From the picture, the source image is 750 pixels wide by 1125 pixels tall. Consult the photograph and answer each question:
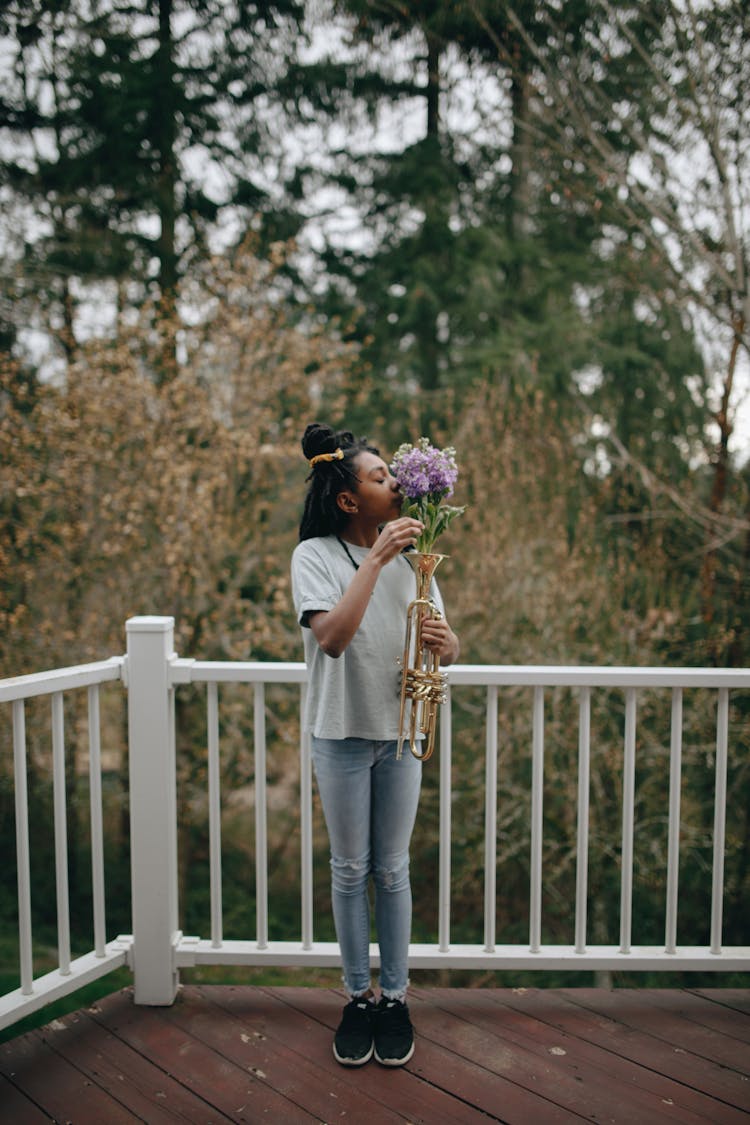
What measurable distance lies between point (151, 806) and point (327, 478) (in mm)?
978

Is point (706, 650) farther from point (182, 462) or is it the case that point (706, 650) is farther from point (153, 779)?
point (153, 779)

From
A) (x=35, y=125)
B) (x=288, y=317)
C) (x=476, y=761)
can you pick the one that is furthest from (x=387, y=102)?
(x=476, y=761)

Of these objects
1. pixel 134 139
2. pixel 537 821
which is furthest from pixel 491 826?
pixel 134 139

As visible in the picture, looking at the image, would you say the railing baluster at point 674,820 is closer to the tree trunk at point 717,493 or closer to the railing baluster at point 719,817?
the railing baluster at point 719,817

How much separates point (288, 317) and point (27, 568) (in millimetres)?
2782

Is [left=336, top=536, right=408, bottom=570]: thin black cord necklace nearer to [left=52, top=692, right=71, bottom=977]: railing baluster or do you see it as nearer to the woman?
the woman

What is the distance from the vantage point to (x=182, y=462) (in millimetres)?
5566

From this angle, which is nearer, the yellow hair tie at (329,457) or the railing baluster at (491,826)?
the yellow hair tie at (329,457)

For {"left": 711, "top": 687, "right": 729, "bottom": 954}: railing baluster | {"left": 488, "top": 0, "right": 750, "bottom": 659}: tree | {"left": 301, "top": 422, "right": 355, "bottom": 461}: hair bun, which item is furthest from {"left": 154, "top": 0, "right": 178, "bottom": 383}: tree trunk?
{"left": 711, "top": 687, "right": 729, "bottom": 954}: railing baluster

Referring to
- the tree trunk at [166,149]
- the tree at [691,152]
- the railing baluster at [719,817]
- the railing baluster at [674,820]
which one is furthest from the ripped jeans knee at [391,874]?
the tree trunk at [166,149]

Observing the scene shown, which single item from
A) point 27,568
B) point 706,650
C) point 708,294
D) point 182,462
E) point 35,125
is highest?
point 35,125

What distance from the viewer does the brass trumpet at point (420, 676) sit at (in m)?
1.75

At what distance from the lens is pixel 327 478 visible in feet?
5.98

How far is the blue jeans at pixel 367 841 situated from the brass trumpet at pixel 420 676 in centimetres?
9
